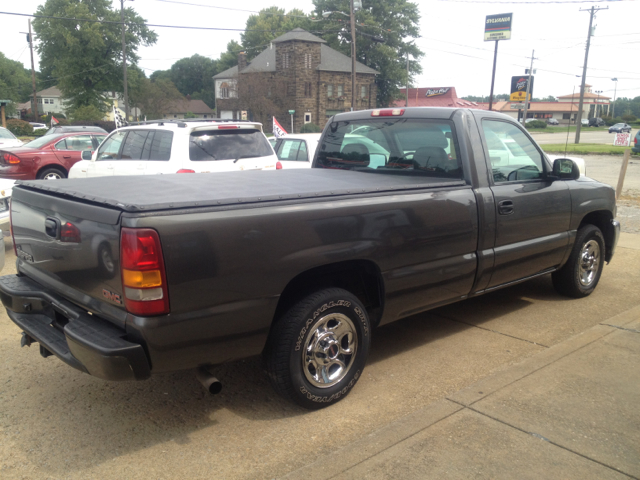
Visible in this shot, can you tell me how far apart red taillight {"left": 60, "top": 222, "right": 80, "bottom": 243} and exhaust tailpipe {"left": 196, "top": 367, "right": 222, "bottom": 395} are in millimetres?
987

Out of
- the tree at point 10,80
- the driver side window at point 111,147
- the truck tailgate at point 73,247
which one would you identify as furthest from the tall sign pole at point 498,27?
the tree at point 10,80

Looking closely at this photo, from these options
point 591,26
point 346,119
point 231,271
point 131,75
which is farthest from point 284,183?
point 131,75

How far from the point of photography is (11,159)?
1370 cm

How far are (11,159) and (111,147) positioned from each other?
6.30 m

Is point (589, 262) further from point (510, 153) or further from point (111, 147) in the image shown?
point (111, 147)

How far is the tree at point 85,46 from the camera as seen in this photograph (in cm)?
5644

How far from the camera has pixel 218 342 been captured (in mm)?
2990

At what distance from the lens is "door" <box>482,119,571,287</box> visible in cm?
456

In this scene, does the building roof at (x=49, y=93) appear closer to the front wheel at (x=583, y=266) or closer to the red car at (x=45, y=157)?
the red car at (x=45, y=157)

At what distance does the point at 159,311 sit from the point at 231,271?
16.3 inches

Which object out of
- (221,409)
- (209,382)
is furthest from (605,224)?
(209,382)

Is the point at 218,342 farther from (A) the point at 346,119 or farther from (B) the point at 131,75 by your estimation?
(B) the point at 131,75

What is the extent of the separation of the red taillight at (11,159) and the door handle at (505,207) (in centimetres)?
1293

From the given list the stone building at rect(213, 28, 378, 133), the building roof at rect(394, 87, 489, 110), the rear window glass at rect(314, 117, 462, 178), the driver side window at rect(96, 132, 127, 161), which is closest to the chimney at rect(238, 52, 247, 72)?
the stone building at rect(213, 28, 378, 133)
